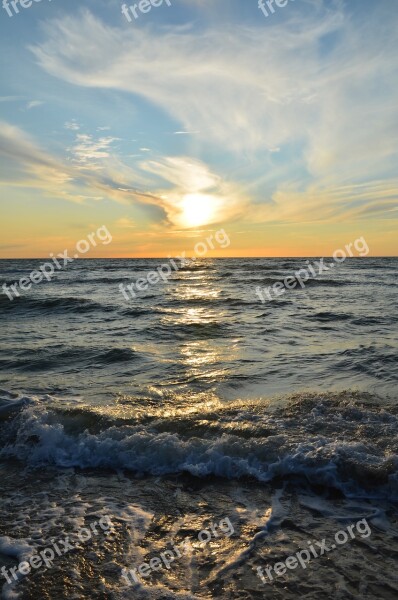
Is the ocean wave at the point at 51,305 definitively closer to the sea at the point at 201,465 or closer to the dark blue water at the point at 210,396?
the dark blue water at the point at 210,396

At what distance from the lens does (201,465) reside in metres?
5.77

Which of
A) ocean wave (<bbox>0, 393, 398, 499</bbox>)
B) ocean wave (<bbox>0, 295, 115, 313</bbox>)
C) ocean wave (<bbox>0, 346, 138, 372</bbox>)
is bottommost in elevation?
ocean wave (<bbox>0, 393, 398, 499</bbox>)

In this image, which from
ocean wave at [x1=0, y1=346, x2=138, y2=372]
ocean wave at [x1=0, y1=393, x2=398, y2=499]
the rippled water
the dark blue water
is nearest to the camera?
ocean wave at [x1=0, y1=393, x2=398, y2=499]

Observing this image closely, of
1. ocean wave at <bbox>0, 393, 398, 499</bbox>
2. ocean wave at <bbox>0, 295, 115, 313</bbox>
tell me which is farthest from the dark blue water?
ocean wave at <bbox>0, 295, 115, 313</bbox>

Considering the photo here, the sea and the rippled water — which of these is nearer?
the sea

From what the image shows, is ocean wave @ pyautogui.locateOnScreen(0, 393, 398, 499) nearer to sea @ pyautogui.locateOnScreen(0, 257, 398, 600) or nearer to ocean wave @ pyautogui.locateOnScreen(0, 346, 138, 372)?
sea @ pyautogui.locateOnScreen(0, 257, 398, 600)

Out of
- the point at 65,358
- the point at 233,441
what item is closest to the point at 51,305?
the point at 65,358

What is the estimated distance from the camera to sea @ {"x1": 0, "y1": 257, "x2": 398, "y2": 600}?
3.78m

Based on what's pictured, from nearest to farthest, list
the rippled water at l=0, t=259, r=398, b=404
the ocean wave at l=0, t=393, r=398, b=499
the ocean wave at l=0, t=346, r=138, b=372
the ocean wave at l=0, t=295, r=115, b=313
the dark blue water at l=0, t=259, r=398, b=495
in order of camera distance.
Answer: the ocean wave at l=0, t=393, r=398, b=499 → the dark blue water at l=0, t=259, r=398, b=495 → the rippled water at l=0, t=259, r=398, b=404 → the ocean wave at l=0, t=346, r=138, b=372 → the ocean wave at l=0, t=295, r=115, b=313

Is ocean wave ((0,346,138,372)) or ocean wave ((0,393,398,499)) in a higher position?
ocean wave ((0,346,138,372))

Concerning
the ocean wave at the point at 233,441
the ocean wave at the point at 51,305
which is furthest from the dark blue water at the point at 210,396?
the ocean wave at the point at 51,305

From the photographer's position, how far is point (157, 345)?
13.2 metres

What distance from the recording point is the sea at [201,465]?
3779 millimetres

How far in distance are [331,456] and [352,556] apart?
1.74 meters
